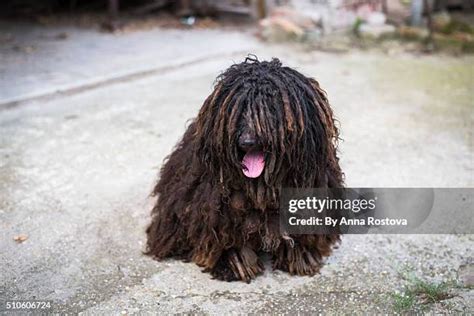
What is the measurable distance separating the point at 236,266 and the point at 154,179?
139 centimetres

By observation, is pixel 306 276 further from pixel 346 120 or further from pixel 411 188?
pixel 346 120

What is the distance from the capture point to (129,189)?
4.23m

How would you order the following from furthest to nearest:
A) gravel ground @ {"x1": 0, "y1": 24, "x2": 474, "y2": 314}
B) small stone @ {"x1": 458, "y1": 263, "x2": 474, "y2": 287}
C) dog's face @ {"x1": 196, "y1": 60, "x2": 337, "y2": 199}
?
1. small stone @ {"x1": 458, "y1": 263, "x2": 474, "y2": 287}
2. gravel ground @ {"x1": 0, "y1": 24, "x2": 474, "y2": 314}
3. dog's face @ {"x1": 196, "y1": 60, "x2": 337, "y2": 199}

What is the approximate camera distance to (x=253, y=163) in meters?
2.83

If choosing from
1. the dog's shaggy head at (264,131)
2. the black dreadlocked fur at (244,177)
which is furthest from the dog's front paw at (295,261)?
the dog's shaggy head at (264,131)

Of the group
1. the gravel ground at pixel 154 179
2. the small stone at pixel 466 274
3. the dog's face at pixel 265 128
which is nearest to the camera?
the dog's face at pixel 265 128

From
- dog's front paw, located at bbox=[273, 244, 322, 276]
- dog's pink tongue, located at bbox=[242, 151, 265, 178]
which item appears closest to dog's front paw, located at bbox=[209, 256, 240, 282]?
dog's front paw, located at bbox=[273, 244, 322, 276]

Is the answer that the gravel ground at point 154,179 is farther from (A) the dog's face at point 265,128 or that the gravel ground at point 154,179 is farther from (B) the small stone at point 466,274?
(A) the dog's face at point 265,128

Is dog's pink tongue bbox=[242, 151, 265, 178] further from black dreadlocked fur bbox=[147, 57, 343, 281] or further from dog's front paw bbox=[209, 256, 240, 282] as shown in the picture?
dog's front paw bbox=[209, 256, 240, 282]

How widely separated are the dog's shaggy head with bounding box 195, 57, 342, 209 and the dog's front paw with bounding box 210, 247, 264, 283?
36cm

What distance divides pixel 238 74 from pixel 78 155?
2.19 metres

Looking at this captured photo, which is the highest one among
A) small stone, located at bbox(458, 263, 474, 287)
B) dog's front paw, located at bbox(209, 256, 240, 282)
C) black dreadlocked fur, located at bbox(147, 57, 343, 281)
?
black dreadlocked fur, located at bbox(147, 57, 343, 281)

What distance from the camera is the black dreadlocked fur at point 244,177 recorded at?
2.82 metres

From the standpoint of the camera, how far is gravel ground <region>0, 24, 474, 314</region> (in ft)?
10.1
